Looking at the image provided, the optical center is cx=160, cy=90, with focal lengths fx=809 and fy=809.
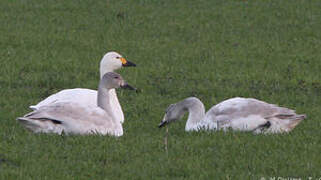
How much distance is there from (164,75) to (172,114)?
5.18m

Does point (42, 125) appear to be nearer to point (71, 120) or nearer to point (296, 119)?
point (71, 120)

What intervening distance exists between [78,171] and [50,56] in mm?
10757

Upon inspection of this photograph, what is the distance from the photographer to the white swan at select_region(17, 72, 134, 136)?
10.8m

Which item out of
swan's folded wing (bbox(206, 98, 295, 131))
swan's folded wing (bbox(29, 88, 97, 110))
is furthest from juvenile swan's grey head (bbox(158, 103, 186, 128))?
swan's folded wing (bbox(29, 88, 97, 110))

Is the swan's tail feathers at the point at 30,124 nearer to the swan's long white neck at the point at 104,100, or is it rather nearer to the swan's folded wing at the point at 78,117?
the swan's folded wing at the point at 78,117

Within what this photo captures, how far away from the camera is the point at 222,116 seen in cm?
1188

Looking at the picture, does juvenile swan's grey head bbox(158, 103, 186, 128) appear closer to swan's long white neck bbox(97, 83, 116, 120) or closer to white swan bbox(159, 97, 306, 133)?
white swan bbox(159, 97, 306, 133)

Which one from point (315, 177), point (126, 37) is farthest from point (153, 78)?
point (315, 177)

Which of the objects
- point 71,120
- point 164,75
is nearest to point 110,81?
point 71,120

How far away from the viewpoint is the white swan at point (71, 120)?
10.8 metres

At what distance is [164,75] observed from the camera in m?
17.5

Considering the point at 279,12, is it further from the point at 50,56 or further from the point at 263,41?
the point at 50,56

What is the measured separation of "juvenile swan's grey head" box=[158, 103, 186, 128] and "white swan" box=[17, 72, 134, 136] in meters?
0.95

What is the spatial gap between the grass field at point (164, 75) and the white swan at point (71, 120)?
233 mm
